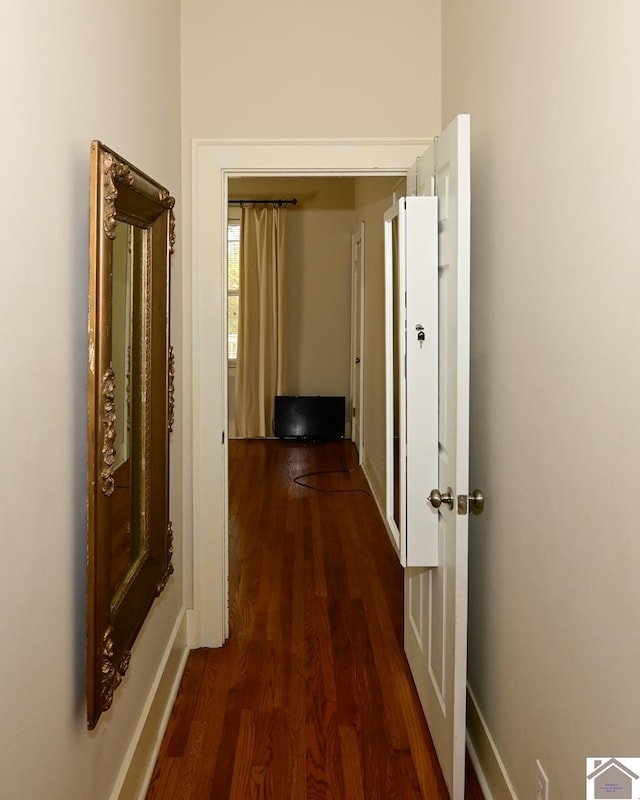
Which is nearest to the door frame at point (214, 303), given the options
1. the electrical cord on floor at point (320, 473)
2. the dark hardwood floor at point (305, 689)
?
the dark hardwood floor at point (305, 689)

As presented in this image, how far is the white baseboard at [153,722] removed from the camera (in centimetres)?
201

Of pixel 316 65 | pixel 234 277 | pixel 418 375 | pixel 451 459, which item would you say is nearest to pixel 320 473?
pixel 234 277

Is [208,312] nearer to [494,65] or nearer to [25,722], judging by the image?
[494,65]

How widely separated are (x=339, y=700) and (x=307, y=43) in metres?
2.62

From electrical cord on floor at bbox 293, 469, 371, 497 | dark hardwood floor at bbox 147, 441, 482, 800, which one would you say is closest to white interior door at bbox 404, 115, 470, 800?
dark hardwood floor at bbox 147, 441, 482, 800

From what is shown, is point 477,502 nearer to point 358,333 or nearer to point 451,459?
point 451,459

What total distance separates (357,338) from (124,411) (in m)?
5.63

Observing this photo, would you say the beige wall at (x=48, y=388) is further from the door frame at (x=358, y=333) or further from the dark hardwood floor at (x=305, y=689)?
the door frame at (x=358, y=333)

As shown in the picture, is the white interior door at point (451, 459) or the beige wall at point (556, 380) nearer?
the beige wall at point (556, 380)

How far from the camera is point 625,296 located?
1255mm

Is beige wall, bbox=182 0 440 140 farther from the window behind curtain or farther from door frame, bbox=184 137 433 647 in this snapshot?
the window behind curtain

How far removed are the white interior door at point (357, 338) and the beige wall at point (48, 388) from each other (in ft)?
16.3

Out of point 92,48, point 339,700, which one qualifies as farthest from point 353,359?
point 92,48

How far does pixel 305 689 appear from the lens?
9.18 feet
